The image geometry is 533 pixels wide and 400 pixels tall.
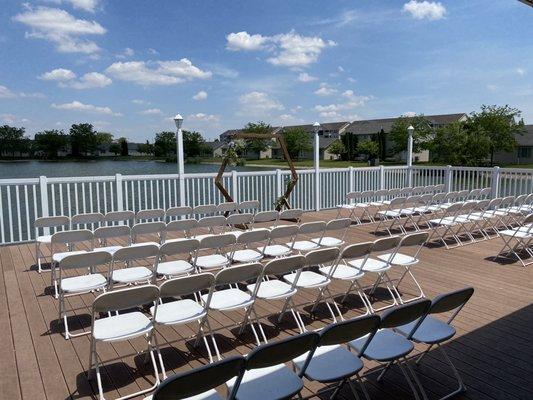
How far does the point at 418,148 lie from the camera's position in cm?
5203

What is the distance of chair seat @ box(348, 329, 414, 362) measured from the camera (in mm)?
2459

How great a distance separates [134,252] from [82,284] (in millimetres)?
598

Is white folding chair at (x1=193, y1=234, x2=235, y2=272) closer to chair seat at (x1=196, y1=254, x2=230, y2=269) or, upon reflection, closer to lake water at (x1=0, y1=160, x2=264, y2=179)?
chair seat at (x1=196, y1=254, x2=230, y2=269)

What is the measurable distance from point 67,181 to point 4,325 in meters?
3.95

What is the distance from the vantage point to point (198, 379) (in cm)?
171

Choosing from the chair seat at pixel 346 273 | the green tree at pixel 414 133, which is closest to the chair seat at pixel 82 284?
the chair seat at pixel 346 273

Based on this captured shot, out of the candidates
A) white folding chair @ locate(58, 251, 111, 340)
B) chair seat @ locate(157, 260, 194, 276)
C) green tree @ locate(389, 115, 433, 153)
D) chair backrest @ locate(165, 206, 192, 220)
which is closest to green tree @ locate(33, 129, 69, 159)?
chair backrest @ locate(165, 206, 192, 220)

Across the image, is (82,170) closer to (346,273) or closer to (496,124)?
(346,273)

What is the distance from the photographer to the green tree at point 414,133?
169 feet

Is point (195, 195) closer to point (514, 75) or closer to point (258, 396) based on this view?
point (258, 396)

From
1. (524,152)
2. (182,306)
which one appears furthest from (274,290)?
(524,152)

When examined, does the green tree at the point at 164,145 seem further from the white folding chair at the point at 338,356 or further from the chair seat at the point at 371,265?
the white folding chair at the point at 338,356

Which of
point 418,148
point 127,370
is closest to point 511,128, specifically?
point 418,148

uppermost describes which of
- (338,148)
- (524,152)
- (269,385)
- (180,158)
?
(338,148)
